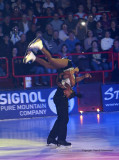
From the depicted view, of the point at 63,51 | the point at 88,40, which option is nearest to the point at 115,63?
the point at 88,40

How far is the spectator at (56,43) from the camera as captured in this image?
17.8 meters

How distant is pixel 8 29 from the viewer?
18.5 meters

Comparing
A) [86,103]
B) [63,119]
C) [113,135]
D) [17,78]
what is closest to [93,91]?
[86,103]

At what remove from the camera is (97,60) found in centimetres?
1762

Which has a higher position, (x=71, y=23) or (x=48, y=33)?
(x=71, y=23)

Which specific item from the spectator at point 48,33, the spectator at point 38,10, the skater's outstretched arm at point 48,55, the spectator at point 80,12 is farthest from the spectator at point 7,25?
the skater's outstretched arm at point 48,55

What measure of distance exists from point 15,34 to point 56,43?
1643 millimetres

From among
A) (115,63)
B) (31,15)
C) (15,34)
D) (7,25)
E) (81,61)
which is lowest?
(115,63)

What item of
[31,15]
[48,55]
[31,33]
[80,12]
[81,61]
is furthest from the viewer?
[80,12]

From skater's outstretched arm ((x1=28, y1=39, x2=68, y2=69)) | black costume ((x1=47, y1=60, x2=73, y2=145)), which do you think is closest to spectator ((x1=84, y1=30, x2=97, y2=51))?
black costume ((x1=47, y1=60, x2=73, y2=145))

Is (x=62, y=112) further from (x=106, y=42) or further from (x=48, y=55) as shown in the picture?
(x=106, y=42)

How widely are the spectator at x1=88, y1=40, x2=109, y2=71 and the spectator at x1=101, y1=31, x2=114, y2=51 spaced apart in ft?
1.89

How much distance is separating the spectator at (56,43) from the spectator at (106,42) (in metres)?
1.62

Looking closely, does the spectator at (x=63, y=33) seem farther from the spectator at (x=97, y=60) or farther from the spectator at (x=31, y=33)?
the spectator at (x=97, y=60)
